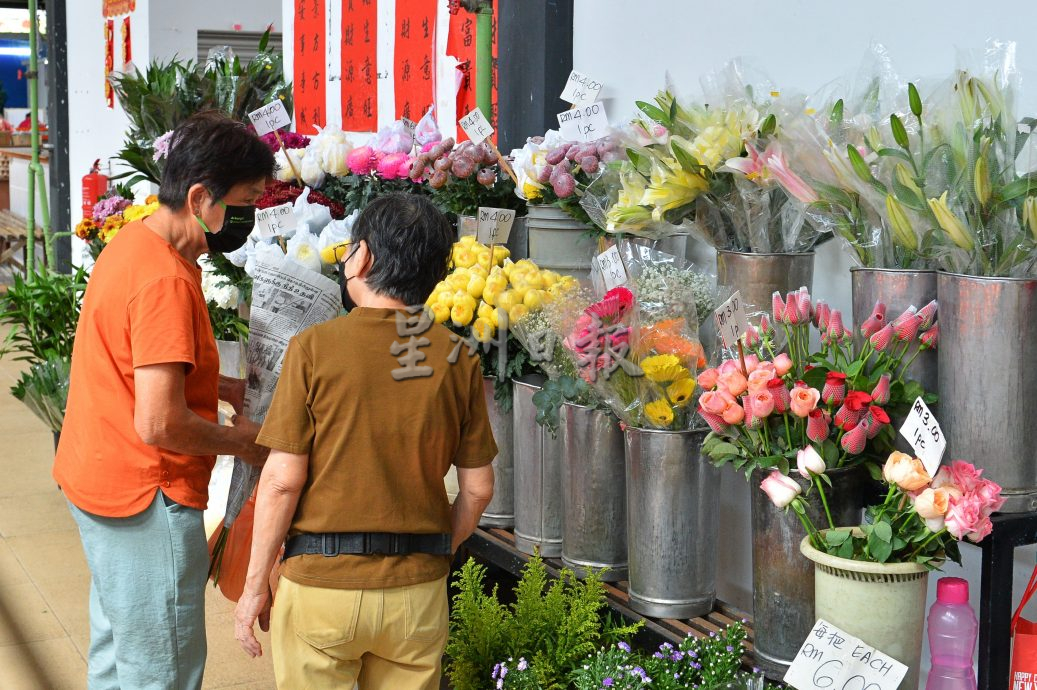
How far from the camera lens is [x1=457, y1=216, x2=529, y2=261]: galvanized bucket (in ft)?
8.97

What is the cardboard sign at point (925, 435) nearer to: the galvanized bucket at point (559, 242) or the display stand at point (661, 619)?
the display stand at point (661, 619)

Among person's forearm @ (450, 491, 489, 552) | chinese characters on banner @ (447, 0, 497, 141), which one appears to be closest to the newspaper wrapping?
person's forearm @ (450, 491, 489, 552)

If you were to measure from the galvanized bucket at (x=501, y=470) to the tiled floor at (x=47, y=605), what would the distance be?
2.53ft

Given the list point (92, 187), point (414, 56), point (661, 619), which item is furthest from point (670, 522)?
point (92, 187)

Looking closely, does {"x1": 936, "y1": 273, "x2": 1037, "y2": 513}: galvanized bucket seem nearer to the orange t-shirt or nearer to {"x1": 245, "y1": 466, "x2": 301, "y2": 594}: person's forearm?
{"x1": 245, "y1": 466, "x2": 301, "y2": 594}: person's forearm

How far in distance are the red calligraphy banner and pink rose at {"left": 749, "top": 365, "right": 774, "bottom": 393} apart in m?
2.37

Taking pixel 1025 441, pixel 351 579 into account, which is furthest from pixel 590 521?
pixel 1025 441

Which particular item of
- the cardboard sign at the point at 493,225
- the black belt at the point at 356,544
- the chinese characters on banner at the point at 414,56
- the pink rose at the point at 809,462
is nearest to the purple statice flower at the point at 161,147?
the chinese characters on banner at the point at 414,56

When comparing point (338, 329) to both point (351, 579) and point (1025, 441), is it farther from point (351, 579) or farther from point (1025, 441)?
point (1025, 441)

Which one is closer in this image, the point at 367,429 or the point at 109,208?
the point at 367,429

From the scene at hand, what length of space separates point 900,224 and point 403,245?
72cm

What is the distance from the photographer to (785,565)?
70.5 inches

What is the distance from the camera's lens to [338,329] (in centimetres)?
165

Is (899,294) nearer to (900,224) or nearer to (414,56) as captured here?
(900,224)
